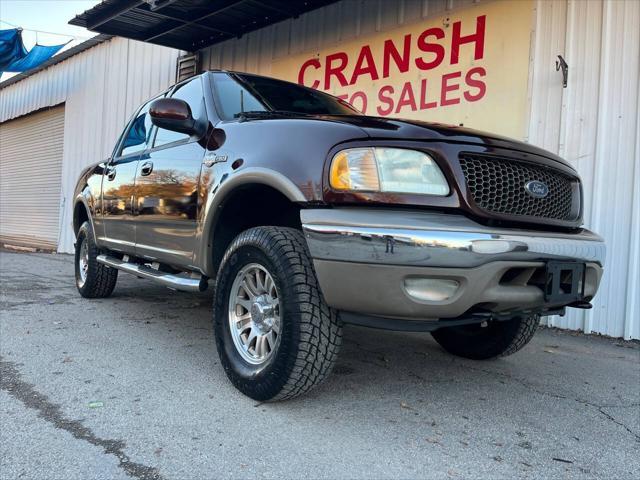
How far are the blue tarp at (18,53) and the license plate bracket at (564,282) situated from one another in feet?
45.7

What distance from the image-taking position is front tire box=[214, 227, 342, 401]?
7.63 ft

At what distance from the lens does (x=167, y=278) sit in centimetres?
345

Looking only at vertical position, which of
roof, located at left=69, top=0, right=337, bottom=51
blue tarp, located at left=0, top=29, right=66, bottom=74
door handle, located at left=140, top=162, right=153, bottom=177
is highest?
blue tarp, located at left=0, top=29, right=66, bottom=74

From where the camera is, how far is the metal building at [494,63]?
464cm

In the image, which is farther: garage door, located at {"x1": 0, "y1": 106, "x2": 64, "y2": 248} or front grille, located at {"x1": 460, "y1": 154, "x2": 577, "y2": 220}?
garage door, located at {"x1": 0, "y1": 106, "x2": 64, "y2": 248}

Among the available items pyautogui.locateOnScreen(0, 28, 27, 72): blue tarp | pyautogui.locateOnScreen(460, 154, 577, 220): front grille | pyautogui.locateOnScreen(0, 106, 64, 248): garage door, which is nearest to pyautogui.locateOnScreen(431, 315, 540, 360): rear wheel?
pyautogui.locateOnScreen(460, 154, 577, 220): front grille

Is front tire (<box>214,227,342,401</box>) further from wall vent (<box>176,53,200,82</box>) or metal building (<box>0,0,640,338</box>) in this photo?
wall vent (<box>176,53,200,82</box>)

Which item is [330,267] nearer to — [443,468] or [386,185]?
[386,185]

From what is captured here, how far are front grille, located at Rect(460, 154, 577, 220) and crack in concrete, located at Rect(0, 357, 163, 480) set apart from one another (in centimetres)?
177

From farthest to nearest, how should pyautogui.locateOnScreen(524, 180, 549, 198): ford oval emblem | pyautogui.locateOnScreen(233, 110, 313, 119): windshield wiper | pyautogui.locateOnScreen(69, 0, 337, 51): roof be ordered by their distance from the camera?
pyautogui.locateOnScreen(69, 0, 337, 51): roof, pyautogui.locateOnScreen(233, 110, 313, 119): windshield wiper, pyautogui.locateOnScreen(524, 180, 549, 198): ford oval emblem

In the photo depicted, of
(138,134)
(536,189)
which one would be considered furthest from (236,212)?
(138,134)

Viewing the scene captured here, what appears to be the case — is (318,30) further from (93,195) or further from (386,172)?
(386,172)

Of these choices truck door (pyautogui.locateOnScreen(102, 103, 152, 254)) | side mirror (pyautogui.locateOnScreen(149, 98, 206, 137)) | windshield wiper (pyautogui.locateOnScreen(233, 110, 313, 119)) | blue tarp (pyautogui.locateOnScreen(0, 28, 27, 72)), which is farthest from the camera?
blue tarp (pyautogui.locateOnScreen(0, 28, 27, 72))

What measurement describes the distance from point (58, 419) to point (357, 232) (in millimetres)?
1647
